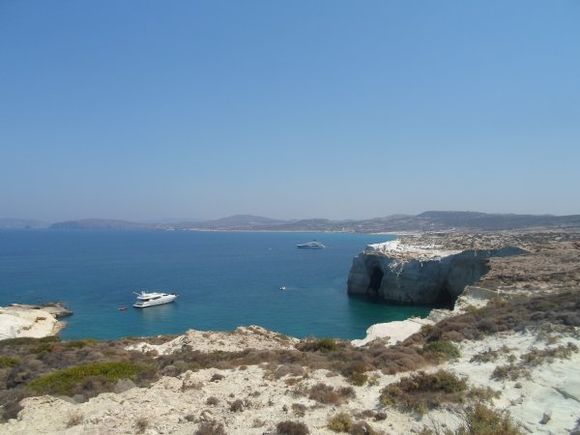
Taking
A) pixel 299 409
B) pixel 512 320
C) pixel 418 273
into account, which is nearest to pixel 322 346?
pixel 512 320

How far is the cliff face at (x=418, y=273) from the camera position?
5497 centimetres

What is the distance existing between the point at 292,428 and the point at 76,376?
8.54 m

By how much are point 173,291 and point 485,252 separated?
45.7 meters

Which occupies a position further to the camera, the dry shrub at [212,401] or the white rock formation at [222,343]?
the white rock formation at [222,343]

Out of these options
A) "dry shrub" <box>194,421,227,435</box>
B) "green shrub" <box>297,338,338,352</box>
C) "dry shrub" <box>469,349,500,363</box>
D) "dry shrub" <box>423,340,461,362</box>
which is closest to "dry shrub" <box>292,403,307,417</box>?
"dry shrub" <box>194,421,227,435</box>

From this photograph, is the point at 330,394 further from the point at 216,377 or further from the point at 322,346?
the point at 322,346

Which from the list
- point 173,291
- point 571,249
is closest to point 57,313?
point 173,291

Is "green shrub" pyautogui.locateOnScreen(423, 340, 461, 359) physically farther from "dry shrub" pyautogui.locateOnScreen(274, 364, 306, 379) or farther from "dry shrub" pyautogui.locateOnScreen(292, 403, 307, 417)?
"dry shrub" pyautogui.locateOnScreen(292, 403, 307, 417)

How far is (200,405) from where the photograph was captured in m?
12.8

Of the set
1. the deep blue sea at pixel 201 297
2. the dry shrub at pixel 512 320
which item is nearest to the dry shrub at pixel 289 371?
the dry shrub at pixel 512 320

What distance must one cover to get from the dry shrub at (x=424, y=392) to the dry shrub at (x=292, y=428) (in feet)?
8.87

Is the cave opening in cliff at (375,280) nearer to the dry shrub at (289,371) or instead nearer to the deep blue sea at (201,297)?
the deep blue sea at (201,297)

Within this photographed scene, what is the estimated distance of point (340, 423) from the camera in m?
10.7

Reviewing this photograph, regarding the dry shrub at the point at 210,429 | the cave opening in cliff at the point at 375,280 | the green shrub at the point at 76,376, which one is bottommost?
the cave opening in cliff at the point at 375,280
